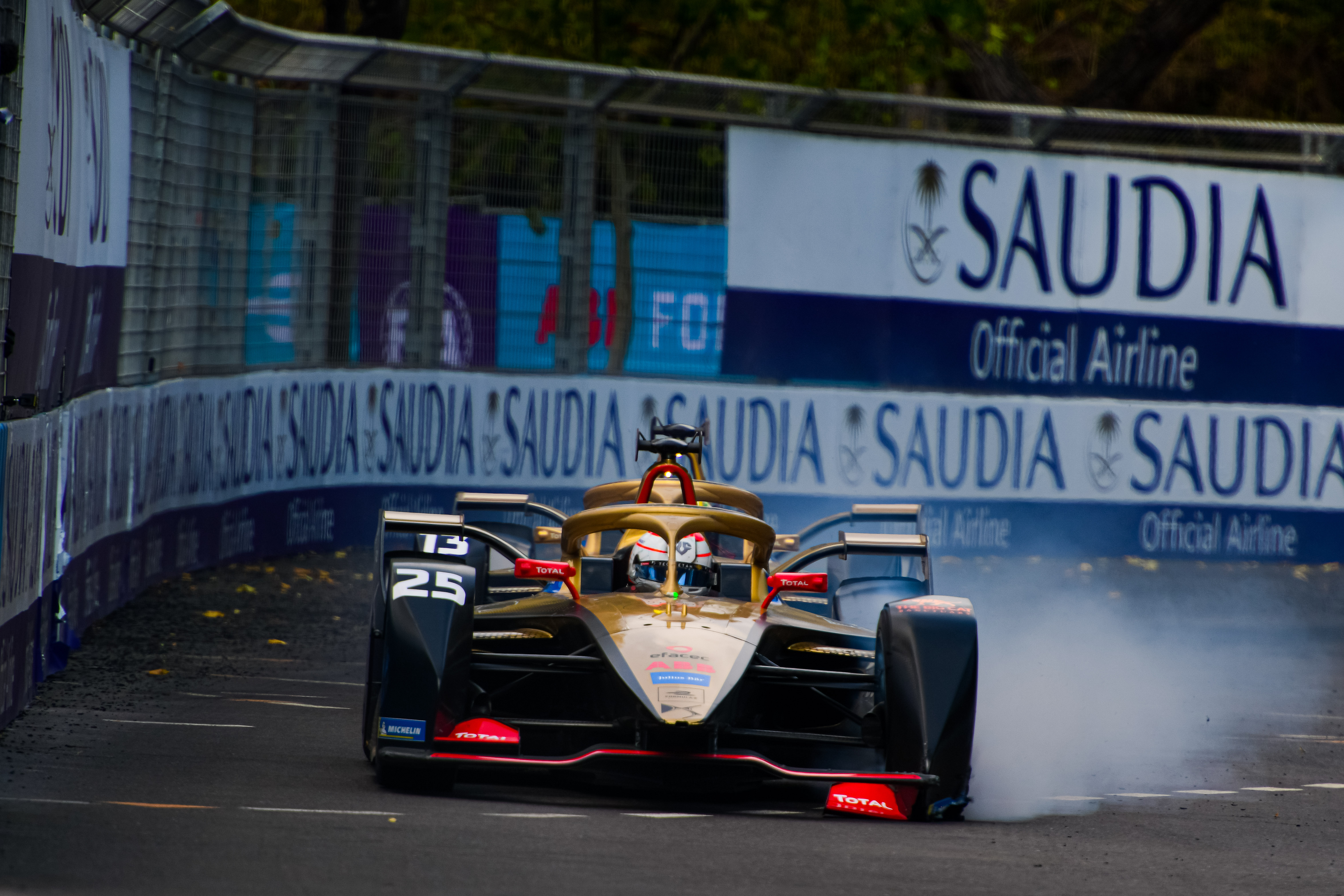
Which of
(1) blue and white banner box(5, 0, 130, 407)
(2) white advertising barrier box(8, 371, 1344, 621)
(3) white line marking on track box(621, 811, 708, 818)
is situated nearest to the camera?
(3) white line marking on track box(621, 811, 708, 818)

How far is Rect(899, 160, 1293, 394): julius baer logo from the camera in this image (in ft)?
53.1

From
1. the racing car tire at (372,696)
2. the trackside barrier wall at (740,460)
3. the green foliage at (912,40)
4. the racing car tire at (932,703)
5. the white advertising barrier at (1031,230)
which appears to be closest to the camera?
the racing car tire at (932,703)

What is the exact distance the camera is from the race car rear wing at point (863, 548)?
7.95 meters

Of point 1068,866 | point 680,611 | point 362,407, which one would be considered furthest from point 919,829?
point 362,407

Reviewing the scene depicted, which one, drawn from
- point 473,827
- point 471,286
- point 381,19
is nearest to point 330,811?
point 473,827

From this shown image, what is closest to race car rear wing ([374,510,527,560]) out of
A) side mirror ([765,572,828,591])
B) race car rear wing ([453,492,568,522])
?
side mirror ([765,572,828,591])

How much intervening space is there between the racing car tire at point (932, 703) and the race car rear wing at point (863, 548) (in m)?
1.05

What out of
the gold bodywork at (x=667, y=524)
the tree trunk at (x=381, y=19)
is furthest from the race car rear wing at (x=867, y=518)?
the tree trunk at (x=381, y=19)

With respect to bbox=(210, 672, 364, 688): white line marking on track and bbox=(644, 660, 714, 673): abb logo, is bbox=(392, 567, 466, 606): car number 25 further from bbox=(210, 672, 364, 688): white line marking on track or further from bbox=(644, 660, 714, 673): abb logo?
bbox=(210, 672, 364, 688): white line marking on track

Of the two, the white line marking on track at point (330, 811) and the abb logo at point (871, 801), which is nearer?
the white line marking on track at point (330, 811)

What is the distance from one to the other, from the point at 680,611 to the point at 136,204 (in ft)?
17.9

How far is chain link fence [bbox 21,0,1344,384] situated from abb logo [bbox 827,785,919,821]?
684 cm

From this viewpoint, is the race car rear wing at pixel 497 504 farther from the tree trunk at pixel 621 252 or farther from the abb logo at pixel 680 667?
the tree trunk at pixel 621 252

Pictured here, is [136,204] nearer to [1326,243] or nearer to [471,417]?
[471,417]
